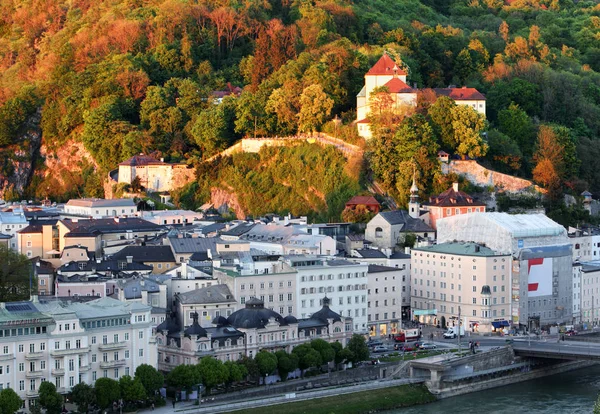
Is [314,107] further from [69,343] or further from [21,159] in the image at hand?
[69,343]

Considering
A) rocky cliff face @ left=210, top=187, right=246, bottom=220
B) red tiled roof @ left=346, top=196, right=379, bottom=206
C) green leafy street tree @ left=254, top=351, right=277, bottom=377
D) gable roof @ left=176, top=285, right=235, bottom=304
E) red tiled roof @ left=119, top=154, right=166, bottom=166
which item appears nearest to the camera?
green leafy street tree @ left=254, top=351, right=277, bottom=377

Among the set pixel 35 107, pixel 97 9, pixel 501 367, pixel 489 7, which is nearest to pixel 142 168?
pixel 35 107

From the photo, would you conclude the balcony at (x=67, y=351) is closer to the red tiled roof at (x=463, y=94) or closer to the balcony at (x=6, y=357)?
the balcony at (x=6, y=357)

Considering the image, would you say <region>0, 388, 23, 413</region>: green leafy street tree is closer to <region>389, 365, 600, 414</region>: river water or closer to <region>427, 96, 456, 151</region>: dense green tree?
<region>389, 365, 600, 414</region>: river water

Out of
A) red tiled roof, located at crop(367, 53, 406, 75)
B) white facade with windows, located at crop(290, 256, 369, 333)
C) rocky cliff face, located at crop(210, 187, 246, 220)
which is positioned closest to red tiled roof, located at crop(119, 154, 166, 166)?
rocky cliff face, located at crop(210, 187, 246, 220)

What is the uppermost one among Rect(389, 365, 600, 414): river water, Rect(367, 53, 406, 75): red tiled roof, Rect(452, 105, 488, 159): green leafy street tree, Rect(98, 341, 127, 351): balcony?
Rect(367, 53, 406, 75): red tiled roof

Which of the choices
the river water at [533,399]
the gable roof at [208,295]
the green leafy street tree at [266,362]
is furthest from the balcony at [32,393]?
the river water at [533,399]
